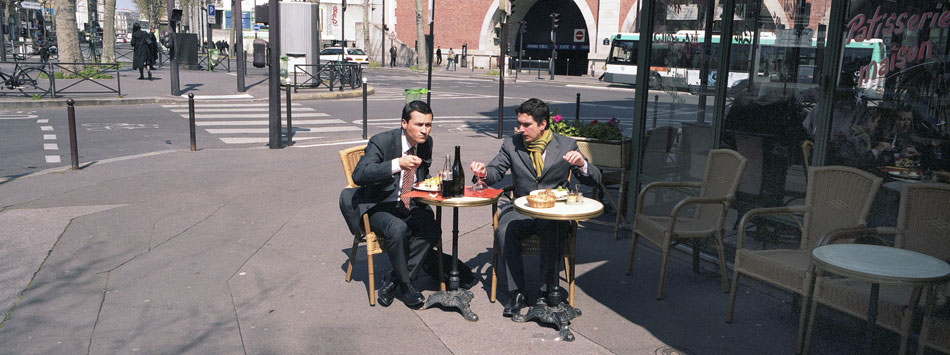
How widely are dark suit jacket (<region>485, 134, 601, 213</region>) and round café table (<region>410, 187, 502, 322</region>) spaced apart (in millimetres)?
228

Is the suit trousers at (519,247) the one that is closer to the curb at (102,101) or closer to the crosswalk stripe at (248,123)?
the crosswalk stripe at (248,123)

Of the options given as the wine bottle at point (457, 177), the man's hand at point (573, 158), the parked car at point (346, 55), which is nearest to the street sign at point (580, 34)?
the parked car at point (346, 55)

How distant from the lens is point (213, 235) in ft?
21.6

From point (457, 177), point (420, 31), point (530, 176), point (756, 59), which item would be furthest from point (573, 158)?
point (420, 31)

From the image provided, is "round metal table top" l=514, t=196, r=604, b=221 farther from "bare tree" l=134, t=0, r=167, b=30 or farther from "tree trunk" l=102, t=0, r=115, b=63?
"bare tree" l=134, t=0, r=167, b=30

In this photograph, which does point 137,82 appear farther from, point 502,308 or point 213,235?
point 502,308

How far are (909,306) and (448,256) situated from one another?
296 centimetres

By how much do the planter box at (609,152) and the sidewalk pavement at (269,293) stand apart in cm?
65

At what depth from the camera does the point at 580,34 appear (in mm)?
49750

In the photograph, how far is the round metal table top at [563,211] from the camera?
4.22 m

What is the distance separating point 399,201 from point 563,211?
115 centimetres

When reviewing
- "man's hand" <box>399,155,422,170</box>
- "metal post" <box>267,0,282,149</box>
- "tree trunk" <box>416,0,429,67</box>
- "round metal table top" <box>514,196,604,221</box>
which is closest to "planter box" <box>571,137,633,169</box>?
"round metal table top" <box>514,196,604,221</box>

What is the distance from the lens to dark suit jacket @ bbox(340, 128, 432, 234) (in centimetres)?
480

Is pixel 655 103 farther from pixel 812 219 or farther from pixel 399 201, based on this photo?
pixel 399 201
